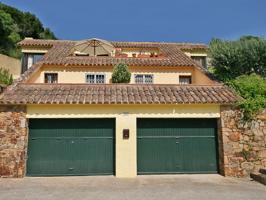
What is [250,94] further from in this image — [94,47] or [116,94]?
[94,47]

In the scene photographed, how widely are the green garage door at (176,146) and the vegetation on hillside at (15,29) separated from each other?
31966 mm

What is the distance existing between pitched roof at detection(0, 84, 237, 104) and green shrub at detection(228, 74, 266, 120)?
1.96ft

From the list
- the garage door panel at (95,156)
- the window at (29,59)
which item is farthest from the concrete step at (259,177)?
the window at (29,59)

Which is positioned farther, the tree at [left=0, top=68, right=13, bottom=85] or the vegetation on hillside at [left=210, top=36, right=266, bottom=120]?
the tree at [left=0, top=68, right=13, bottom=85]

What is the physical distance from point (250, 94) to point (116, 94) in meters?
6.70

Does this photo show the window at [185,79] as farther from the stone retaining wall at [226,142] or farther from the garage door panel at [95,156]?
the garage door panel at [95,156]

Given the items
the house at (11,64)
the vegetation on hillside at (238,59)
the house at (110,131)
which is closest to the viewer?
the house at (110,131)

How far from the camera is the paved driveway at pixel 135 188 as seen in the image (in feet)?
28.9

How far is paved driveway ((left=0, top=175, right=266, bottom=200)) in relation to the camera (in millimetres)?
8817

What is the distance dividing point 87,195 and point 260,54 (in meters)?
13.1

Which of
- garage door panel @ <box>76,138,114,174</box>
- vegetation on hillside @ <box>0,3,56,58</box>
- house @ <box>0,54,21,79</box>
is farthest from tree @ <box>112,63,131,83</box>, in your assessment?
vegetation on hillside @ <box>0,3,56,58</box>

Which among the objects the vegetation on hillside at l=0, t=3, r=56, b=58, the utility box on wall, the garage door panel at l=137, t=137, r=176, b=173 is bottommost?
the garage door panel at l=137, t=137, r=176, b=173

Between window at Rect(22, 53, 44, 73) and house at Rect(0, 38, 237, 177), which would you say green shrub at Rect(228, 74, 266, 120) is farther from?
window at Rect(22, 53, 44, 73)

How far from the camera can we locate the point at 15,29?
141ft
